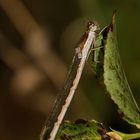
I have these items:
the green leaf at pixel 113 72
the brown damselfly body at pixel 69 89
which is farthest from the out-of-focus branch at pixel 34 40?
the green leaf at pixel 113 72

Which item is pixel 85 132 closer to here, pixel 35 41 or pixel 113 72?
pixel 113 72

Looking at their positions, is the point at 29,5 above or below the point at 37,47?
above

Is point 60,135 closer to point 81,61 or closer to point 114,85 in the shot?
point 114,85

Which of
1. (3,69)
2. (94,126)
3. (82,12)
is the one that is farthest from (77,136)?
(3,69)

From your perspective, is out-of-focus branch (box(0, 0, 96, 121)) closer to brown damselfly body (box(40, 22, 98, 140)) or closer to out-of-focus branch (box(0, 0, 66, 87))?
out-of-focus branch (box(0, 0, 66, 87))

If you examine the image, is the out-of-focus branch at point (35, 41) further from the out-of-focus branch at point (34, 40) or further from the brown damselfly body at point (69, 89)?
the brown damselfly body at point (69, 89)

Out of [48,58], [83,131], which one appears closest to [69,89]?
[83,131]
